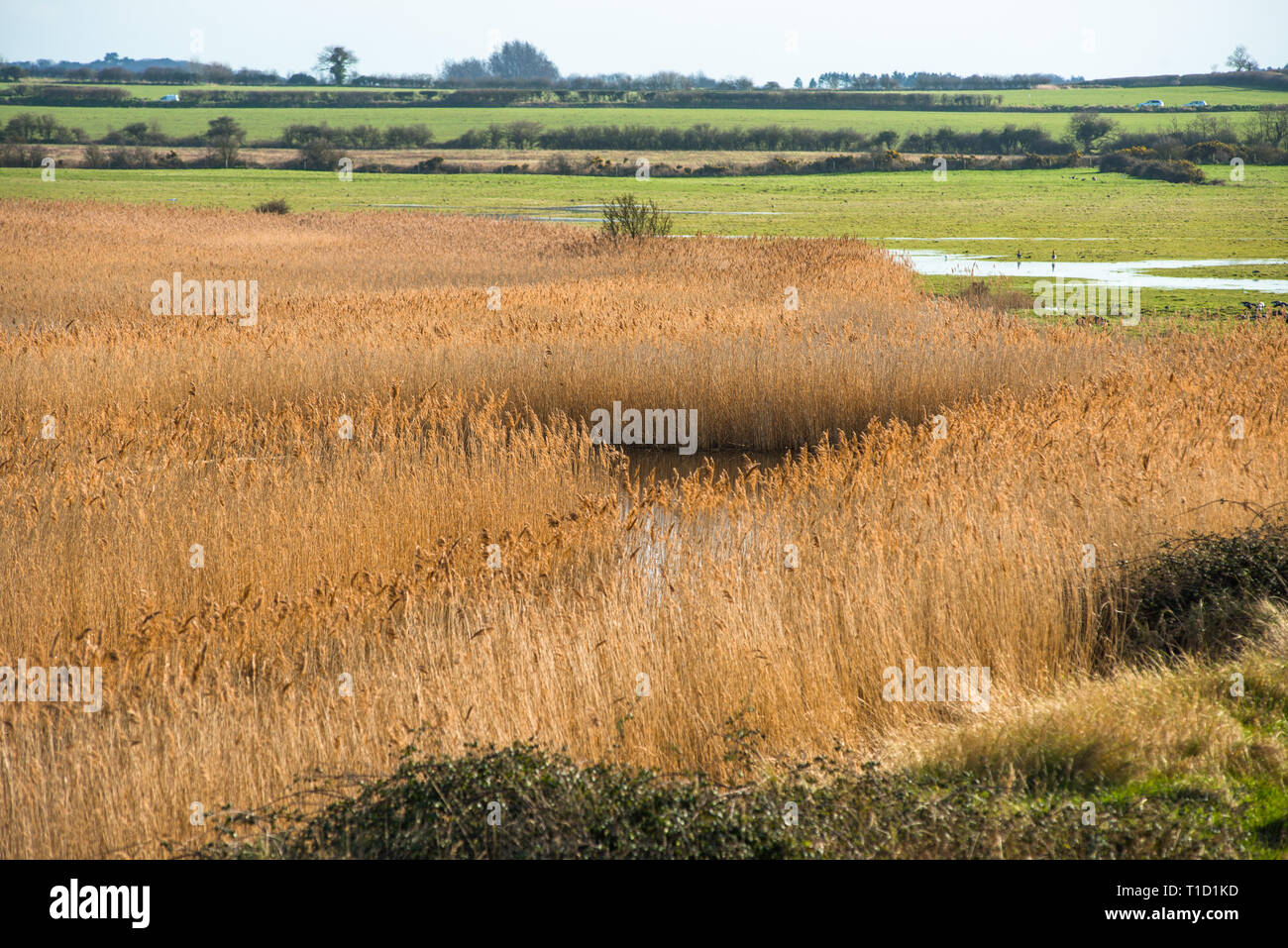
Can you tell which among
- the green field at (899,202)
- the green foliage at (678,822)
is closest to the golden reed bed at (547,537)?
the green foliage at (678,822)

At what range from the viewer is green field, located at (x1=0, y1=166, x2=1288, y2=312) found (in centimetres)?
4109

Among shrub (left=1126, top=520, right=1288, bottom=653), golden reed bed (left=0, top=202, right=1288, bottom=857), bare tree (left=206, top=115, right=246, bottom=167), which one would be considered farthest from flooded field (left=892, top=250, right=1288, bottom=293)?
bare tree (left=206, top=115, right=246, bottom=167)

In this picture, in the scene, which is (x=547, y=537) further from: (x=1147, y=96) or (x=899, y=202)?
(x=1147, y=96)

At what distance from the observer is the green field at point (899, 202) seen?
41.1 meters

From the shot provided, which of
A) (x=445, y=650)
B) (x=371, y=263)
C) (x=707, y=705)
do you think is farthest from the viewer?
(x=371, y=263)

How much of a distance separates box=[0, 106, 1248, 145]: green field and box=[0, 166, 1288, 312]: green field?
3551cm

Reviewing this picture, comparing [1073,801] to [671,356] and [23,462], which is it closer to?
[23,462]

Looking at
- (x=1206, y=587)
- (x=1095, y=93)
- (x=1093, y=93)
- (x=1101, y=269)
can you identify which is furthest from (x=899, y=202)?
(x=1093, y=93)

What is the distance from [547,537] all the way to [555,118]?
13277 centimetres

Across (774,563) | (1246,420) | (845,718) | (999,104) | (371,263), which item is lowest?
(845,718)

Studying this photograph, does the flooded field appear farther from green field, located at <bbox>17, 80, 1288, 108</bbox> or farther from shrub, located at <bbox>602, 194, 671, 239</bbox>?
green field, located at <bbox>17, 80, 1288, 108</bbox>

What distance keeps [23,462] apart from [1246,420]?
11.2 metres

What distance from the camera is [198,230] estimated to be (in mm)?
37438

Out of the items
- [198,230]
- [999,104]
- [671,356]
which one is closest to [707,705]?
[671,356]
